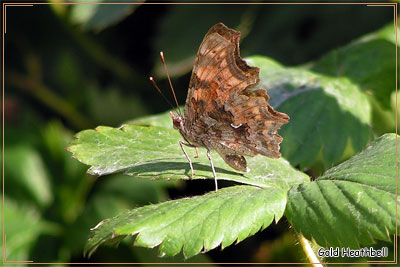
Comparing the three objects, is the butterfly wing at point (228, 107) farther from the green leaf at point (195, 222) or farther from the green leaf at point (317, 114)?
the green leaf at point (317, 114)

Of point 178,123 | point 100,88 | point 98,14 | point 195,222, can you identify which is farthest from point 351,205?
point 100,88

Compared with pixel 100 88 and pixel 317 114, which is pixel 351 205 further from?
pixel 100 88

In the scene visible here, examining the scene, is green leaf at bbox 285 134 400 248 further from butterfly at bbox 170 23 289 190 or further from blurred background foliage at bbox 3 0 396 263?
blurred background foliage at bbox 3 0 396 263

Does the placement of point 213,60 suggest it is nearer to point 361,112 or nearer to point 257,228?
point 257,228

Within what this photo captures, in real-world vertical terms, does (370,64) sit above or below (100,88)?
below

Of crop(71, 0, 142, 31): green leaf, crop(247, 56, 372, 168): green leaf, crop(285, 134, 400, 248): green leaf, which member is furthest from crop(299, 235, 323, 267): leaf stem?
crop(71, 0, 142, 31): green leaf

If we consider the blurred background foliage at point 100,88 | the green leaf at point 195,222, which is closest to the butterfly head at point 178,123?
the green leaf at point 195,222
